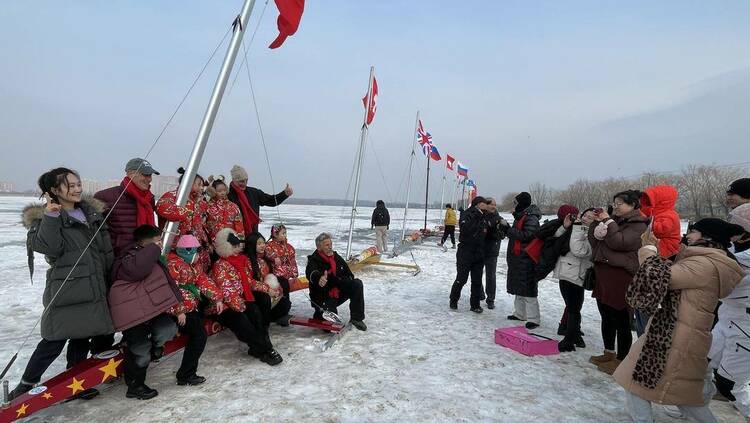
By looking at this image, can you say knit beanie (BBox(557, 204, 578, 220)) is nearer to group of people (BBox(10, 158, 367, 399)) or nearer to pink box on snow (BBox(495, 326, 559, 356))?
pink box on snow (BBox(495, 326, 559, 356))

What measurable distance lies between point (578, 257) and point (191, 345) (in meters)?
4.25

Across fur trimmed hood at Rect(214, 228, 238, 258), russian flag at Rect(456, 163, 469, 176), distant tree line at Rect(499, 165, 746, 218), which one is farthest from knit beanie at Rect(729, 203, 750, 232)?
distant tree line at Rect(499, 165, 746, 218)

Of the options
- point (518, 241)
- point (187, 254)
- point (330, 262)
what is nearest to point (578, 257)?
point (518, 241)

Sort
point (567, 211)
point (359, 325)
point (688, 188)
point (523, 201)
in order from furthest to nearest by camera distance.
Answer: point (688, 188), point (523, 201), point (359, 325), point (567, 211)

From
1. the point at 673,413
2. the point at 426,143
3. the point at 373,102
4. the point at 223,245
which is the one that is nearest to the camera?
the point at 673,413

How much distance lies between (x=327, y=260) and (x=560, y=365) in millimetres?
2978

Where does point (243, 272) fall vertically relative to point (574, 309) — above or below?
above

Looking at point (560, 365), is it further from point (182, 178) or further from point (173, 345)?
point (182, 178)

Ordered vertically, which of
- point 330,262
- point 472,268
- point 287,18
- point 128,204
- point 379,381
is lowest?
point 379,381

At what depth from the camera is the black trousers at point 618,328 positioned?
410 cm

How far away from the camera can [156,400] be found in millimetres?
3205

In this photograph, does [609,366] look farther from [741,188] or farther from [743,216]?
[741,188]

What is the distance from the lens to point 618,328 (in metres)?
4.13

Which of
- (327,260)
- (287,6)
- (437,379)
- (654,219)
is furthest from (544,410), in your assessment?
(287,6)
